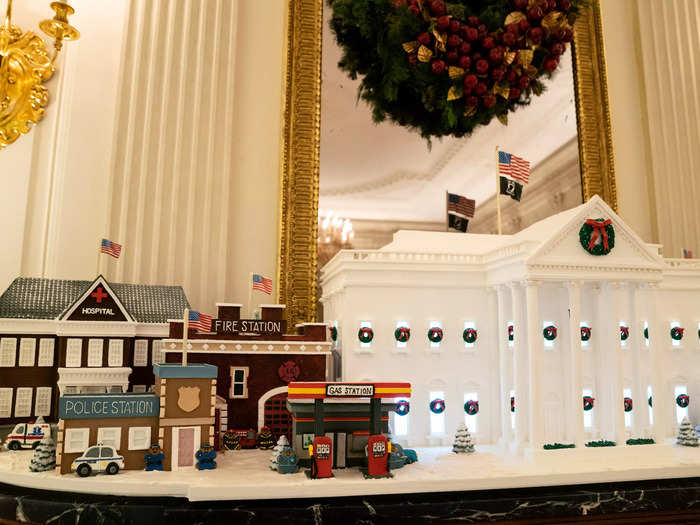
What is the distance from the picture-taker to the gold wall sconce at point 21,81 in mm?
7824

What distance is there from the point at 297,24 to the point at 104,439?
6919 mm

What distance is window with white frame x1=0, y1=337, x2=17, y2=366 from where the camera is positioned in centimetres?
645

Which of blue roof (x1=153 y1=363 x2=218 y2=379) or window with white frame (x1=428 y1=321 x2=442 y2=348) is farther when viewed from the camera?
window with white frame (x1=428 y1=321 x2=442 y2=348)

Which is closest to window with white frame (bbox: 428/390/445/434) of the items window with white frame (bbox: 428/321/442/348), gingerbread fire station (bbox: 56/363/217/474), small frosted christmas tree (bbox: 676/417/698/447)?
window with white frame (bbox: 428/321/442/348)

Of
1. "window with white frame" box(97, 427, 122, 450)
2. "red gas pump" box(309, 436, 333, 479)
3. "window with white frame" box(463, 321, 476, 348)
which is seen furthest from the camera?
"window with white frame" box(463, 321, 476, 348)

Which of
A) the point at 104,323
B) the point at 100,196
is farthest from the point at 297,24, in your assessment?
the point at 104,323

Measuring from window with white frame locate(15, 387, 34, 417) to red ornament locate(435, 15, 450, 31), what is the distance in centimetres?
734

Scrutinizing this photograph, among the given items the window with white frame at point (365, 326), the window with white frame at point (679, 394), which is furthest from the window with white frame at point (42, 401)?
the window with white frame at point (679, 394)

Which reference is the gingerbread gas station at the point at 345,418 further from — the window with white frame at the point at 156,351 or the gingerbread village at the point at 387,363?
the window with white frame at the point at 156,351

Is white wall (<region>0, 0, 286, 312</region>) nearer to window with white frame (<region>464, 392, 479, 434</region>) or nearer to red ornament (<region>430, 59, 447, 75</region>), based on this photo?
red ornament (<region>430, 59, 447, 75</region>)

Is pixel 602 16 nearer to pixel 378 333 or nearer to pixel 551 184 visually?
pixel 551 184

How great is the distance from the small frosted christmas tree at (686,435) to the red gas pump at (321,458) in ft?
15.7

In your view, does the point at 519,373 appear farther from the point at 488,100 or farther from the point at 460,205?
the point at 488,100

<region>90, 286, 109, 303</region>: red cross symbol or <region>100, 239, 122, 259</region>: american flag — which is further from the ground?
<region>100, 239, 122, 259</region>: american flag
